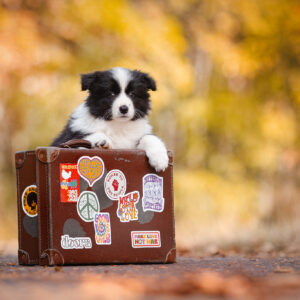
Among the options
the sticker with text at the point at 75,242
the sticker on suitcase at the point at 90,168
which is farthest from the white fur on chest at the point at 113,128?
the sticker with text at the point at 75,242

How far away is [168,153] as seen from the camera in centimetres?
325

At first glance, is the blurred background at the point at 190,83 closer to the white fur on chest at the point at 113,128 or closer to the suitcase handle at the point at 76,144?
the white fur on chest at the point at 113,128

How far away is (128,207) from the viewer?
10.2 feet

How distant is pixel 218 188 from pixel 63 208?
190 inches

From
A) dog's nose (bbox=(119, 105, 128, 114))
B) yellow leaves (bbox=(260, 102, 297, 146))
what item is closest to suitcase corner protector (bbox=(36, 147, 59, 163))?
dog's nose (bbox=(119, 105, 128, 114))

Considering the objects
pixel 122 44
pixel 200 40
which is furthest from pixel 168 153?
pixel 200 40

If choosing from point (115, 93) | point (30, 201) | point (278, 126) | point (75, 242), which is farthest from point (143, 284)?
point (278, 126)

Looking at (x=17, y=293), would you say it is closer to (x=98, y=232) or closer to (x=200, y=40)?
(x=98, y=232)

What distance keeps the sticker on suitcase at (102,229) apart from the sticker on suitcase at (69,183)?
0.59 feet

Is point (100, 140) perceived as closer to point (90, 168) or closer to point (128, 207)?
point (90, 168)

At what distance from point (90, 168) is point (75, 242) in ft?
1.38

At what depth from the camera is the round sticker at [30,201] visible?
3109 mm

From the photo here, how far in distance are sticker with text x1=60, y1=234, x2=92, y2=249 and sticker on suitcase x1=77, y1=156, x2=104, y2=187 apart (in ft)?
1.01

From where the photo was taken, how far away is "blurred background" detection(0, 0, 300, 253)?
6.89m
